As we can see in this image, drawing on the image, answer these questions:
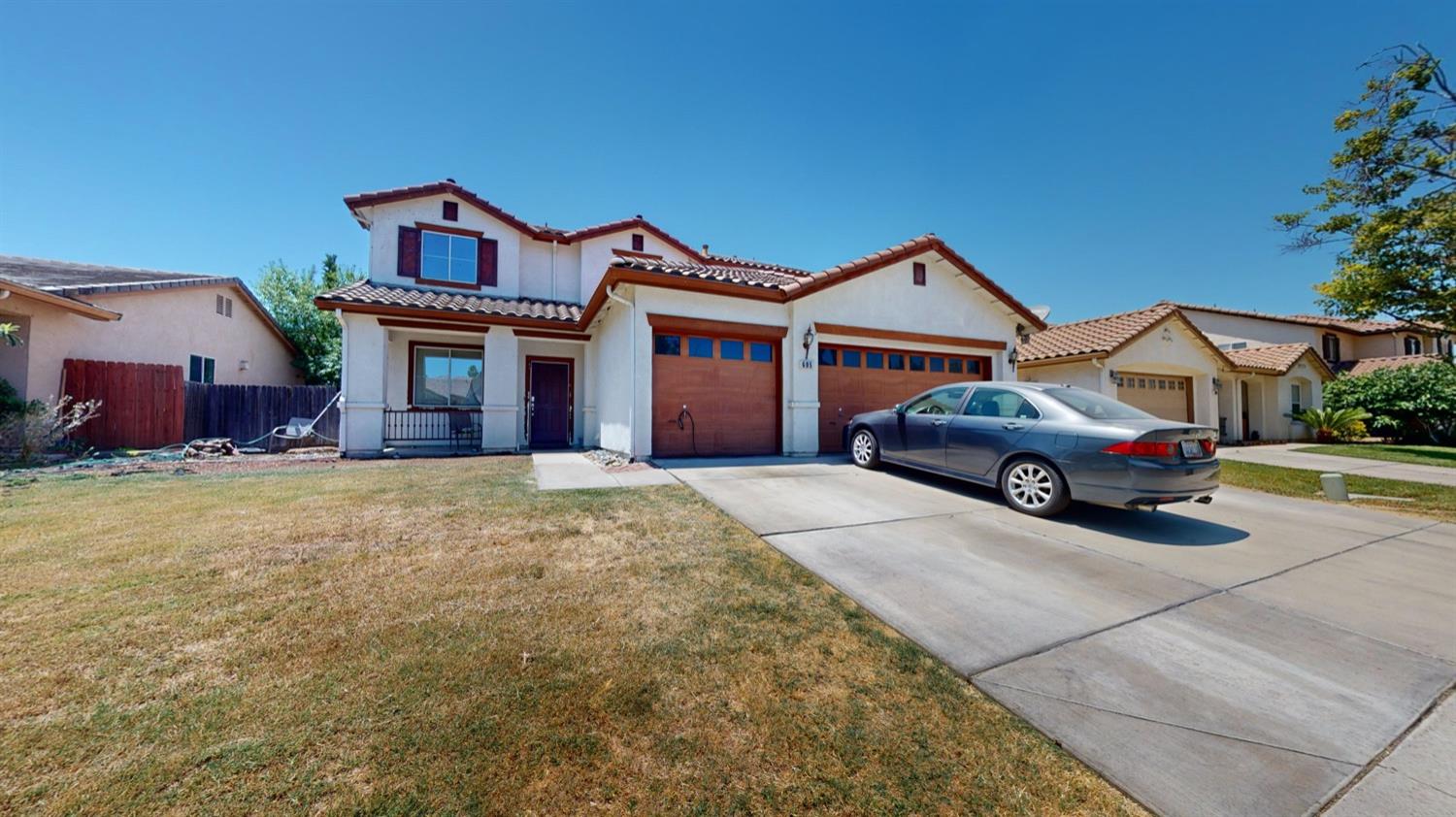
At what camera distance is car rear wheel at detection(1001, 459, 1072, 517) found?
4992 mm

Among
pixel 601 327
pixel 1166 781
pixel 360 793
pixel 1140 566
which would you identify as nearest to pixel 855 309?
pixel 601 327

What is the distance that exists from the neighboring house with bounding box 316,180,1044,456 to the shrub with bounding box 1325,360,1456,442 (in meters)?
15.2

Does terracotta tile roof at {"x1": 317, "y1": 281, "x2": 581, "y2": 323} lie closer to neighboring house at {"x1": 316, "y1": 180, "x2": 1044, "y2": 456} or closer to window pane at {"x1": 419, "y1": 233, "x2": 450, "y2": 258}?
neighboring house at {"x1": 316, "y1": 180, "x2": 1044, "y2": 456}

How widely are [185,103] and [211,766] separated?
14190mm

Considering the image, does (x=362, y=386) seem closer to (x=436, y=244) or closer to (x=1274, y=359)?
(x=436, y=244)

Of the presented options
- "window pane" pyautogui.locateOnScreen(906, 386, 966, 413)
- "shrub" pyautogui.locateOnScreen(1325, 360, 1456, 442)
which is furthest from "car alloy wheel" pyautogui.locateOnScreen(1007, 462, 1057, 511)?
"shrub" pyautogui.locateOnScreen(1325, 360, 1456, 442)

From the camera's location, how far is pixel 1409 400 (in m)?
15.4

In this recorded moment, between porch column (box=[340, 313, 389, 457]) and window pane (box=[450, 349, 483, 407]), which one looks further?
window pane (box=[450, 349, 483, 407])

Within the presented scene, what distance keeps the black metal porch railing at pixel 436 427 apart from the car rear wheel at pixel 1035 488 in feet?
37.1

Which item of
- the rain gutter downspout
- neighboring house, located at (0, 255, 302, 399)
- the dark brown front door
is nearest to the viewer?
the rain gutter downspout

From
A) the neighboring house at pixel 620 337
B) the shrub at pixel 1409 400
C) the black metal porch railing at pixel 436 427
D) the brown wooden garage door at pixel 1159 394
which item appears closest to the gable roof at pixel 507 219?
the neighboring house at pixel 620 337

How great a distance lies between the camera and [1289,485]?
7441 millimetres

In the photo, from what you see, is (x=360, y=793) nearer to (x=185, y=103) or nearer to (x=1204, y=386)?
(x=185, y=103)

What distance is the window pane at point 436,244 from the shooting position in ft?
40.4
